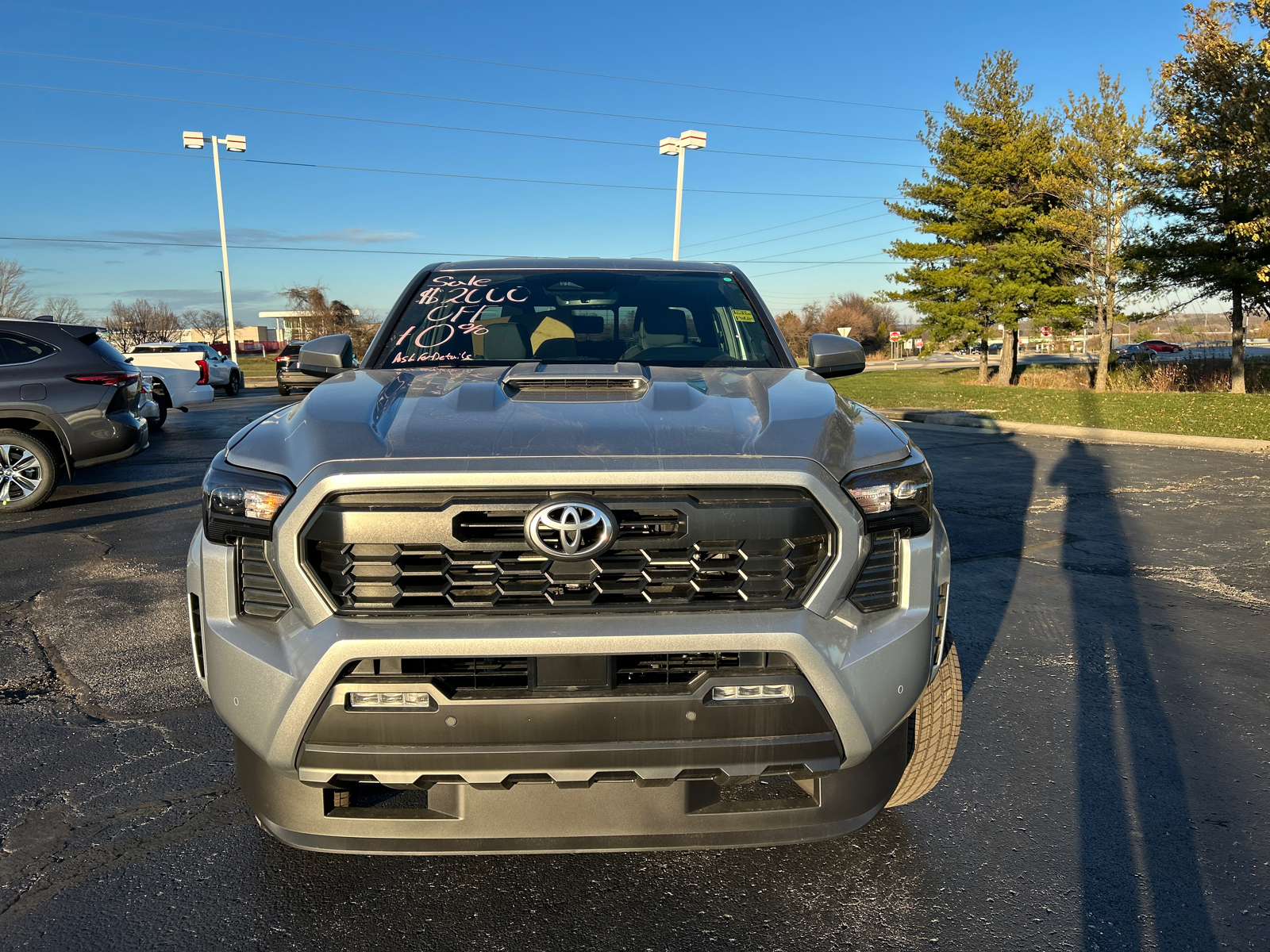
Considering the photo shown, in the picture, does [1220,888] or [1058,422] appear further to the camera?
[1058,422]

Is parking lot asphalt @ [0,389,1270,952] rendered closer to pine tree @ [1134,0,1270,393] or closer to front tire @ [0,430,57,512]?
front tire @ [0,430,57,512]

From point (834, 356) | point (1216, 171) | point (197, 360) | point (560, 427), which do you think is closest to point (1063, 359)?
point (1216, 171)

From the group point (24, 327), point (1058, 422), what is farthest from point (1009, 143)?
point (24, 327)

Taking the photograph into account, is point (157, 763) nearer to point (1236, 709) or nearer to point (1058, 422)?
point (1236, 709)

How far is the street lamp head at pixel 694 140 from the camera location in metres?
40.5

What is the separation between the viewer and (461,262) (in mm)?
4664

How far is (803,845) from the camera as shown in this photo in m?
2.99

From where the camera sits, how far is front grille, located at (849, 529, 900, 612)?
7.77 feet

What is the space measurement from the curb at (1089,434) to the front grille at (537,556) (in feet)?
35.8

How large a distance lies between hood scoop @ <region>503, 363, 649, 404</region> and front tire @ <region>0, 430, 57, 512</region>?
25.7 ft

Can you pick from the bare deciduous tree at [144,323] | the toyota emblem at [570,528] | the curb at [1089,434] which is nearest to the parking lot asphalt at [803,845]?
the toyota emblem at [570,528]

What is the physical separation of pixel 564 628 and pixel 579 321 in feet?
6.80

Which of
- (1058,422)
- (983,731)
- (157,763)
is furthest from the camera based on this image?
(1058,422)

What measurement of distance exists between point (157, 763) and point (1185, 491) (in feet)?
31.0
